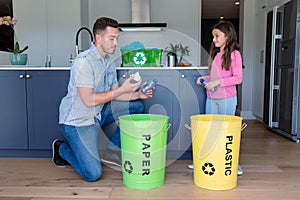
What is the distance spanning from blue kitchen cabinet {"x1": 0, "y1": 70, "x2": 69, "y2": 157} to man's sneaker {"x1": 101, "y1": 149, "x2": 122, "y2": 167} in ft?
1.40

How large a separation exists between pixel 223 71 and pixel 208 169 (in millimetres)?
737

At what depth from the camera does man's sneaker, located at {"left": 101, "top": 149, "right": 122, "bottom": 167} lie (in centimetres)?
234

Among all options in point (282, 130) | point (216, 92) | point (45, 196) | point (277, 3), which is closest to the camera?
point (45, 196)

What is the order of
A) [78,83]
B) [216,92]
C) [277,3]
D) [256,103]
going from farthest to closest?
[256,103] < [277,3] < [216,92] < [78,83]

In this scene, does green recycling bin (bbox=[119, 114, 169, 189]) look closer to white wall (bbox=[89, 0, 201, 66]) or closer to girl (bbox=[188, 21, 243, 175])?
girl (bbox=[188, 21, 243, 175])

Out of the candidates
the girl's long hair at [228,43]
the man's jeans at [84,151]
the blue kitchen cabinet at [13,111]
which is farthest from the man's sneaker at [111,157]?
the girl's long hair at [228,43]

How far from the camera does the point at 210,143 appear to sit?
5.77ft

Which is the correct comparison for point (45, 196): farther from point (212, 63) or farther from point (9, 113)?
point (212, 63)

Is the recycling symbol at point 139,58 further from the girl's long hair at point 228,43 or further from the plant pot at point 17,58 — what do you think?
the plant pot at point 17,58

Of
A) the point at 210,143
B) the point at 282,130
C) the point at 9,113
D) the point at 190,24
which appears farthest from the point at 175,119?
the point at 190,24

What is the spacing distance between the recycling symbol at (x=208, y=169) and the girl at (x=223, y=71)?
1.36 ft

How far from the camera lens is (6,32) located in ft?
12.4

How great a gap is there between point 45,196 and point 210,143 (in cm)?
107

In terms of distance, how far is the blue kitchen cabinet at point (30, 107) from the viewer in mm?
2422
